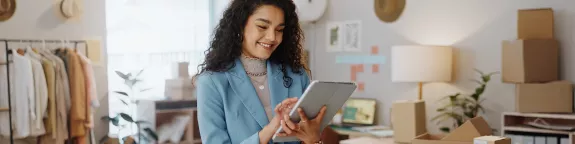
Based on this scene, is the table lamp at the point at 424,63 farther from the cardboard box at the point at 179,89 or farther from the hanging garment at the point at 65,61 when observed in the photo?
the hanging garment at the point at 65,61

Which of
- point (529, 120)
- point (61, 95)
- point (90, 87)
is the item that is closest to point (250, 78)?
point (529, 120)

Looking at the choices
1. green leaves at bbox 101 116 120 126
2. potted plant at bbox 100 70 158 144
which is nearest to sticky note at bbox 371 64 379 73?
potted plant at bbox 100 70 158 144

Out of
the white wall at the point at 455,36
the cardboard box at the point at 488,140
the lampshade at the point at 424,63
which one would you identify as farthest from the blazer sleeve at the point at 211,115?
the white wall at the point at 455,36

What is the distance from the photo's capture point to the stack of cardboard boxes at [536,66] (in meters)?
3.75

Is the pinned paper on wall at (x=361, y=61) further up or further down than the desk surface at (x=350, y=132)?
further up

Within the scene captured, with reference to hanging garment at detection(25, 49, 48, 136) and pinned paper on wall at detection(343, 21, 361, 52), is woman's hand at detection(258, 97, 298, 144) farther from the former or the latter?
pinned paper on wall at detection(343, 21, 361, 52)

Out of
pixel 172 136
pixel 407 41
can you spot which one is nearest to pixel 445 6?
pixel 407 41

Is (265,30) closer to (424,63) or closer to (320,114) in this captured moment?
(320,114)

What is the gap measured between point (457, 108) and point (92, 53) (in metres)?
2.83

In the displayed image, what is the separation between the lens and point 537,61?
3.84m

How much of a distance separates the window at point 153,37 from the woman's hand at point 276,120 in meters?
3.74

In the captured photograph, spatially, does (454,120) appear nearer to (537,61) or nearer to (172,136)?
(537,61)

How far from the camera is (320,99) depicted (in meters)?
1.47

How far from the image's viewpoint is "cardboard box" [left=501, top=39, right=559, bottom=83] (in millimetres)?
3791
